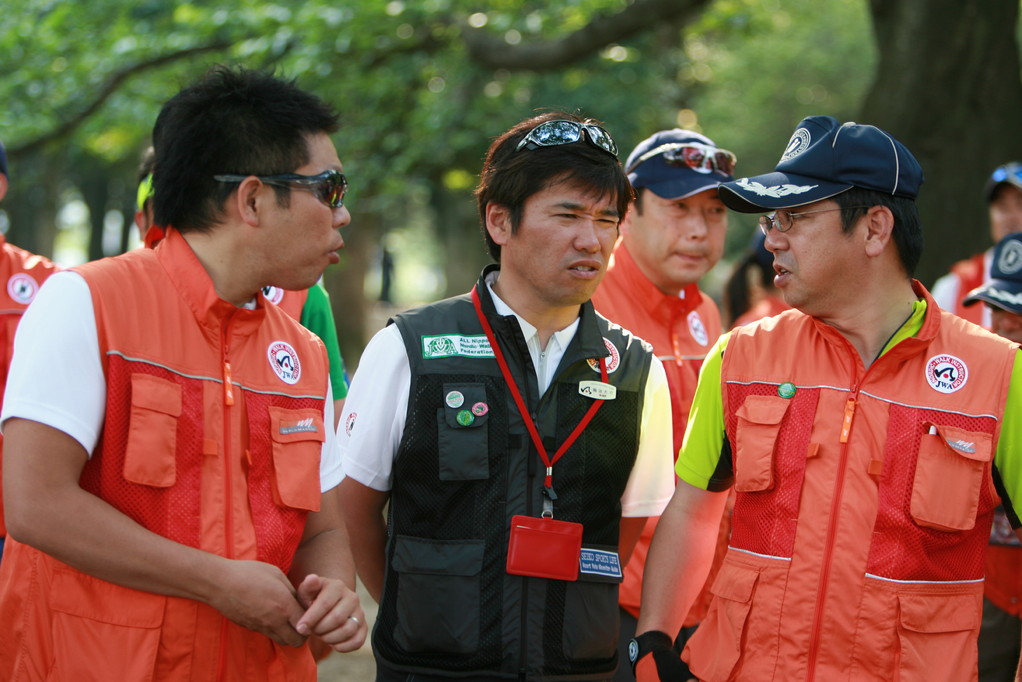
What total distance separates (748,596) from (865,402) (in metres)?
0.60

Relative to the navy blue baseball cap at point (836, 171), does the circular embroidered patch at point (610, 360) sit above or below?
below

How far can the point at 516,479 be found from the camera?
10.4ft

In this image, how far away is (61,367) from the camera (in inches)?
98.8

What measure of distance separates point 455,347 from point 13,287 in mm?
2402

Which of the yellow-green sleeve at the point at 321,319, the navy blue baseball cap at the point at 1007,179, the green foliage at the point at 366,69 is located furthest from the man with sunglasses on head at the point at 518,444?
the green foliage at the point at 366,69

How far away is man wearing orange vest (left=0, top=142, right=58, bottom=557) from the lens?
14.9 ft

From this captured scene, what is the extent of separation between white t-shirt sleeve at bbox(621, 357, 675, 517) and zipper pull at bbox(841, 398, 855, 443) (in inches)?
27.2

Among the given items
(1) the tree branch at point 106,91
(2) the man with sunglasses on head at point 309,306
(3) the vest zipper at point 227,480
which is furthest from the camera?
(1) the tree branch at point 106,91

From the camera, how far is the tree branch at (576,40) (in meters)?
9.48

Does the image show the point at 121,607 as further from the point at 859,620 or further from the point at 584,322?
the point at 859,620

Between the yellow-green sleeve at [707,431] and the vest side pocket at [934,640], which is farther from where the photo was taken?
the yellow-green sleeve at [707,431]

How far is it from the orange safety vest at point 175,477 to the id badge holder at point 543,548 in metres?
0.58

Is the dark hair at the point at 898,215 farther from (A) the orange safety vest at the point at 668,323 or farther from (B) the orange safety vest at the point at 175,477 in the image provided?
(B) the orange safety vest at the point at 175,477

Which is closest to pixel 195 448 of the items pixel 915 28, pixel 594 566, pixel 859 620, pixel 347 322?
pixel 594 566
